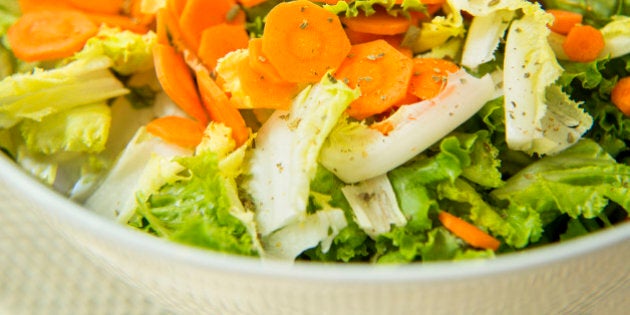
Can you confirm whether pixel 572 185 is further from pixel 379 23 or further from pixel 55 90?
pixel 55 90

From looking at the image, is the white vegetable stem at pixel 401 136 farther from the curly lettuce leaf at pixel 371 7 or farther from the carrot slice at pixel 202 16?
the carrot slice at pixel 202 16

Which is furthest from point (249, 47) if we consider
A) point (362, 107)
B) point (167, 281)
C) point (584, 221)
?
point (584, 221)

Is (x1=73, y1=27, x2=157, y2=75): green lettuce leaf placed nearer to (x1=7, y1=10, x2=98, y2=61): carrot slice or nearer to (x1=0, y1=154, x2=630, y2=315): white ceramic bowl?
(x1=7, y1=10, x2=98, y2=61): carrot slice

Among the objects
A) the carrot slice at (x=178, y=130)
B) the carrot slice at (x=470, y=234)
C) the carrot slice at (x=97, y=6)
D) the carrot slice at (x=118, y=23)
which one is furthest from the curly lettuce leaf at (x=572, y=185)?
the carrot slice at (x=97, y=6)

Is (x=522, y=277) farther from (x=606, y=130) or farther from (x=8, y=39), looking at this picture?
(x=8, y=39)

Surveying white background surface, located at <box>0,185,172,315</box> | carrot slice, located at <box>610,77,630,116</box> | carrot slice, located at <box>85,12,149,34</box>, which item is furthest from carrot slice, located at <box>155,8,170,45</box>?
carrot slice, located at <box>610,77,630,116</box>

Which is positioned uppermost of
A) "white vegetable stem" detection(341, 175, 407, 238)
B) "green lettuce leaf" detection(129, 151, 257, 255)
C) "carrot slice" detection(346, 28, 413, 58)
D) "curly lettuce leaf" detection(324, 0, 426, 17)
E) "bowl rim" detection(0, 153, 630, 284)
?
"curly lettuce leaf" detection(324, 0, 426, 17)
